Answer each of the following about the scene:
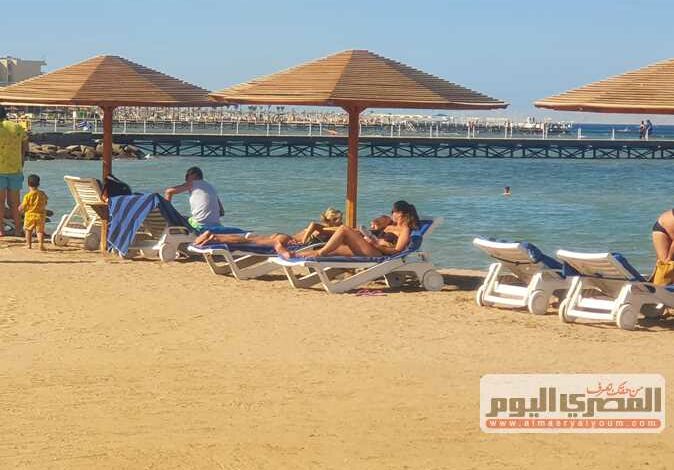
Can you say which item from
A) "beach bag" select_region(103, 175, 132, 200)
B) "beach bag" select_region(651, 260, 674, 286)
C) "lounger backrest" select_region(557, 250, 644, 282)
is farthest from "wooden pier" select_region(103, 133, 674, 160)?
"beach bag" select_region(651, 260, 674, 286)

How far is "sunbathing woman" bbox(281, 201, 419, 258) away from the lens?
9867 millimetres

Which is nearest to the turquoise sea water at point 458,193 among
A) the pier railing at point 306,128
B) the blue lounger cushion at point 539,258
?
the pier railing at point 306,128

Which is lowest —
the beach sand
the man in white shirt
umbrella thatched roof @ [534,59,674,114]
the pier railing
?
the pier railing

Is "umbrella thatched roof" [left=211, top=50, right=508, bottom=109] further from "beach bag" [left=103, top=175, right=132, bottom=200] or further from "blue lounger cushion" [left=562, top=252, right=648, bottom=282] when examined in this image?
"blue lounger cushion" [left=562, top=252, right=648, bottom=282]

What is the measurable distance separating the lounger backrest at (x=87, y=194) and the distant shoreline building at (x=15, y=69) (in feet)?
275

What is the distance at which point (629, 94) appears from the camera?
8898 mm

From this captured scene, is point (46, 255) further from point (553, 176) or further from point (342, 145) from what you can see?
point (342, 145)

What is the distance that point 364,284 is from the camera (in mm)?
10008

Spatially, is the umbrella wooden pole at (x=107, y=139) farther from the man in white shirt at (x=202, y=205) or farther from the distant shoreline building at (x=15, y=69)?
the distant shoreline building at (x=15, y=69)

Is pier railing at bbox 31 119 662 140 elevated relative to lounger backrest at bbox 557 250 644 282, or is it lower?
lower

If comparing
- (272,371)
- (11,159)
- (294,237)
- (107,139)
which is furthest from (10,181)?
(272,371)

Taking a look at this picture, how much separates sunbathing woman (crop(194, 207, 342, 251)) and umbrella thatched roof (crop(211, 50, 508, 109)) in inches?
38.0

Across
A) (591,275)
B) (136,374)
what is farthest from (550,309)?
(136,374)

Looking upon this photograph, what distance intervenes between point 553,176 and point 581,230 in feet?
70.0
